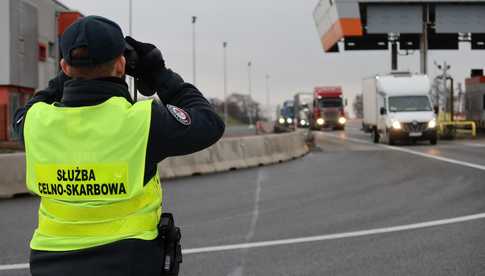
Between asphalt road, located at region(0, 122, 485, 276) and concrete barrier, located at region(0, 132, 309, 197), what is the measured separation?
0.47 meters

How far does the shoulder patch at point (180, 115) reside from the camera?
262cm

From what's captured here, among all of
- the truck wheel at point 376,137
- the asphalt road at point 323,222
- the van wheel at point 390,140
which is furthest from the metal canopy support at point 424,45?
the asphalt road at point 323,222

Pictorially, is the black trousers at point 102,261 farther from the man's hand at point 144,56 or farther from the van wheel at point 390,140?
the van wheel at point 390,140

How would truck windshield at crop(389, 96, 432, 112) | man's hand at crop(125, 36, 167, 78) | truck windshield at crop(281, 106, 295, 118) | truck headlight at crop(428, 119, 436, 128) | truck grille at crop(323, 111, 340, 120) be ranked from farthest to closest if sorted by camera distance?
truck windshield at crop(281, 106, 295, 118), truck grille at crop(323, 111, 340, 120), truck windshield at crop(389, 96, 432, 112), truck headlight at crop(428, 119, 436, 128), man's hand at crop(125, 36, 167, 78)

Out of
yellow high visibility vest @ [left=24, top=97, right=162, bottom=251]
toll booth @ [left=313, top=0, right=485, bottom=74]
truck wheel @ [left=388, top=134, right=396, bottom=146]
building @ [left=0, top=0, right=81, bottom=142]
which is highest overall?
toll booth @ [left=313, top=0, right=485, bottom=74]


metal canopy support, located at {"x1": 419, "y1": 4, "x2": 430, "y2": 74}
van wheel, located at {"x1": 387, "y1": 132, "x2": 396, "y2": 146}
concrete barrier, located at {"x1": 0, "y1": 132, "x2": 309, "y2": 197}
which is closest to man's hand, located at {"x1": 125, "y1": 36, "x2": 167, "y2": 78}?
concrete barrier, located at {"x1": 0, "y1": 132, "x2": 309, "y2": 197}


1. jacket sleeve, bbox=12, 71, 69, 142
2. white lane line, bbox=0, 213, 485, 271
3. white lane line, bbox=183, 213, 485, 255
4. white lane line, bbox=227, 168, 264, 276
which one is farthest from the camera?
white lane line, bbox=183, 213, 485, 255

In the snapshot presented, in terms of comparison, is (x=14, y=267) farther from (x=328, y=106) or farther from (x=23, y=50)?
(x=328, y=106)

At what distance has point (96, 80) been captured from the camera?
2.55m

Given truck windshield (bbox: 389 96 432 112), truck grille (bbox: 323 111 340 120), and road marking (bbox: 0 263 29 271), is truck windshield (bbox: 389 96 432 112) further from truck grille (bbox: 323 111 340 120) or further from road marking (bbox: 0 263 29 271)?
road marking (bbox: 0 263 29 271)

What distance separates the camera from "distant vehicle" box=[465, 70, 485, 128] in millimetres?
47125

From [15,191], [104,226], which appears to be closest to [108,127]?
[104,226]

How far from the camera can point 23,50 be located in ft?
122

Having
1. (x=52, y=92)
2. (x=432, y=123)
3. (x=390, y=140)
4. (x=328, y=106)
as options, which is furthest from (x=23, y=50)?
(x=52, y=92)
